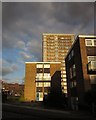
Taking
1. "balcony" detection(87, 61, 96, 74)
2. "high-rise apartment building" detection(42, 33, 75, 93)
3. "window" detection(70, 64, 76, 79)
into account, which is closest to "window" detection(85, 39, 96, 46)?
"balcony" detection(87, 61, 96, 74)

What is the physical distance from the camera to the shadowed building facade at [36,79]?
53.4m

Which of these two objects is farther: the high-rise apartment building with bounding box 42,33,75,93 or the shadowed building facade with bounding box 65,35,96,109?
the high-rise apartment building with bounding box 42,33,75,93

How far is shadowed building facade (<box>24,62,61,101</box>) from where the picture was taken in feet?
175

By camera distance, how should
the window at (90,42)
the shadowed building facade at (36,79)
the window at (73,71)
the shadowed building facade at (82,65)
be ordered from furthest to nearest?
1. the shadowed building facade at (36,79)
2. the window at (73,71)
3. the window at (90,42)
4. the shadowed building facade at (82,65)

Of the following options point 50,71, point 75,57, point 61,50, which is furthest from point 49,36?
point 75,57

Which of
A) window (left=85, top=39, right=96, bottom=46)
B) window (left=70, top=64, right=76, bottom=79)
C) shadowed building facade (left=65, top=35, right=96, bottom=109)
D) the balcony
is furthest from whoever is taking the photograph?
window (left=70, top=64, right=76, bottom=79)

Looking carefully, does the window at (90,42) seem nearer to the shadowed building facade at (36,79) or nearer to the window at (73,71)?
the window at (73,71)

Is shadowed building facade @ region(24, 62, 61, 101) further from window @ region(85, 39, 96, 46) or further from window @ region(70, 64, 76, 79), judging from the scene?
window @ region(85, 39, 96, 46)

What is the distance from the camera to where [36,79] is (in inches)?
2147

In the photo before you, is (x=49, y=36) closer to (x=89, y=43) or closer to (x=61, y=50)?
(x=61, y=50)

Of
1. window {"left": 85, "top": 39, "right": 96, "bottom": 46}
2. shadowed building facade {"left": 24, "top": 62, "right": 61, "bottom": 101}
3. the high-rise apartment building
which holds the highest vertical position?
the high-rise apartment building

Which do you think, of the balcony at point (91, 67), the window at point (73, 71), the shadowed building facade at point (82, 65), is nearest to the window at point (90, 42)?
the shadowed building facade at point (82, 65)

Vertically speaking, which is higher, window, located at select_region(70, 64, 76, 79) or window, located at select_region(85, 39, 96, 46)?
window, located at select_region(85, 39, 96, 46)

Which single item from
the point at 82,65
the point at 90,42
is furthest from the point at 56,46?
the point at 82,65
